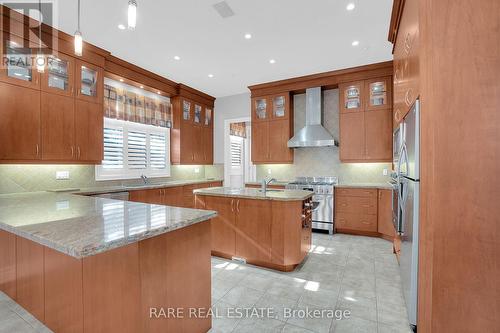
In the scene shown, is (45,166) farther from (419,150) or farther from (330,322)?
(419,150)

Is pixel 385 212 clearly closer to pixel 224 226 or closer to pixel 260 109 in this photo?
pixel 224 226

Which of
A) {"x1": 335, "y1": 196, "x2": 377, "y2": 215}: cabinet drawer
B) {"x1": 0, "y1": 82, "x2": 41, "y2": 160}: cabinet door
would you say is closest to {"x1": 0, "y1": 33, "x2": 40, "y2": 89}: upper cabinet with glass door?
{"x1": 0, "y1": 82, "x2": 41, "y2": 160}: cabinet door

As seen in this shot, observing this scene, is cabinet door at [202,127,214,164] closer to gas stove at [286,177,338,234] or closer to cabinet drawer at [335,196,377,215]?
gas stove at [286,177,338,234]

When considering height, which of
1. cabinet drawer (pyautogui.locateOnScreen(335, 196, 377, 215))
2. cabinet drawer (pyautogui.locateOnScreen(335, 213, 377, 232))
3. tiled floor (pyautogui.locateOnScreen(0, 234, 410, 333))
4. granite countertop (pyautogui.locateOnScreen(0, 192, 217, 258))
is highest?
granite countertop (pyautogui.locateOnScreen(0, 192, 217, 258))

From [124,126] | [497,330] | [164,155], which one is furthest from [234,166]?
[497,330]

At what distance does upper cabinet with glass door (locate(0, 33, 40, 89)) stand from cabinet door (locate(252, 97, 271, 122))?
12.4 feet

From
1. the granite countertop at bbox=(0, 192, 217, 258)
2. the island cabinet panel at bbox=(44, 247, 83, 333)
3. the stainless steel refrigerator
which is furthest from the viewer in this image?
the stainless steel refrigerator

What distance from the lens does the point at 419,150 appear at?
5.39 feet

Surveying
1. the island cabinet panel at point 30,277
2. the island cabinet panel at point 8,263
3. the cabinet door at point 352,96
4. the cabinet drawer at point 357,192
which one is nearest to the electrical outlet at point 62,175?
the island cabinet panel at point 8,263

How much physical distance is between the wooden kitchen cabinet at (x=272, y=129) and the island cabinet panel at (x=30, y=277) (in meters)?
4.15

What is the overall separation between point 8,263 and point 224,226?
2.10 metres

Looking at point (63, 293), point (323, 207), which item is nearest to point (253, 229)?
point (63, 293)

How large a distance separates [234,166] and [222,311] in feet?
16.8

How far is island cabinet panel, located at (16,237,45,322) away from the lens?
1.77 meters
